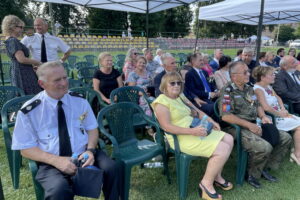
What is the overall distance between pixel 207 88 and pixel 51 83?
292 cm

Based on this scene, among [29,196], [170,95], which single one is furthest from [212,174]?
[29,196]

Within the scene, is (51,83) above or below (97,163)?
above

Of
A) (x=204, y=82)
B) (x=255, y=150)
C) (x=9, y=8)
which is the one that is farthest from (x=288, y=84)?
(x=9, y=8)

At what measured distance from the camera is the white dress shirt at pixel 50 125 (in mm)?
1753

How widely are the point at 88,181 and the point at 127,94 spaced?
1966 millimetres

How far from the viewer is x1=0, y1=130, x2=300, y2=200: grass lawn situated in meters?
2.44

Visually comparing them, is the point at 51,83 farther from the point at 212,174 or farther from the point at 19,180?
the point at 212,174

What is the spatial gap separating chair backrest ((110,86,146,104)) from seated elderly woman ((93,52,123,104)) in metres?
0.34

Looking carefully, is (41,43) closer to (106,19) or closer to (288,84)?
(288,84)

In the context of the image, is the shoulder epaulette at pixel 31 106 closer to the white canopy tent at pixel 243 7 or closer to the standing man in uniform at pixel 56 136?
the standing man in uniform at pixel 56 136

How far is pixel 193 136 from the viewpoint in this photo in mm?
2350

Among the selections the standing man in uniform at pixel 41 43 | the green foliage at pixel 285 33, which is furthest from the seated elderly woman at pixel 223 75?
the green foliage at pixel 285 33

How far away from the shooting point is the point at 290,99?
12.9 feet

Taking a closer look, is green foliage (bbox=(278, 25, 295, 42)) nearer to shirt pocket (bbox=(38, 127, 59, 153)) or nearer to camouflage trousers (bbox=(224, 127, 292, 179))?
camouflage trousers (bbox=(224, 127, 292, 179))
